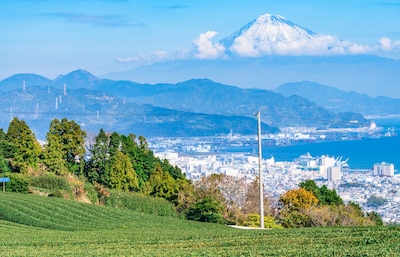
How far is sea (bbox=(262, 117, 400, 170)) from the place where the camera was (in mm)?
123438

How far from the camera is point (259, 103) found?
146 meters

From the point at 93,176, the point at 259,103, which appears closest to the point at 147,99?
the point at 259,103

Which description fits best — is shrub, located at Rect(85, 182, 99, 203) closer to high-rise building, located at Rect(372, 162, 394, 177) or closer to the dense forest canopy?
the dense forest canopy

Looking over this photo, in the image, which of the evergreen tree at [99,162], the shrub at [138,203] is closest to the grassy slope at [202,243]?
the shrub at [138,203]

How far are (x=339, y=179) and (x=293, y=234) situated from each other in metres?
67.5

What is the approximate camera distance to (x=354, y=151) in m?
138

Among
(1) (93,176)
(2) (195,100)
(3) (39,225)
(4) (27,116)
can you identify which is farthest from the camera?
(2) (195,100)

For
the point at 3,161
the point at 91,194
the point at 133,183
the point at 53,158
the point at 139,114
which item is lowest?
the point at 91,194

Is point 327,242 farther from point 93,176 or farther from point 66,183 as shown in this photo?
point 93,176

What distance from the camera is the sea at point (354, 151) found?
12344cm

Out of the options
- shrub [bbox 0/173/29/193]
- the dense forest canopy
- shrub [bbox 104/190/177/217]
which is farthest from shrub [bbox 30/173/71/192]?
shrub [bbox 104/190/177/217]

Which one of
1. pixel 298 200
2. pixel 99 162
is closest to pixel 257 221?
pixel 298 200

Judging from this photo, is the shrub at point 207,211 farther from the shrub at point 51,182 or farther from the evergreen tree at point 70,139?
the evergreen tree at point 70,139

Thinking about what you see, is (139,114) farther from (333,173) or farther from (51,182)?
(51,182)
